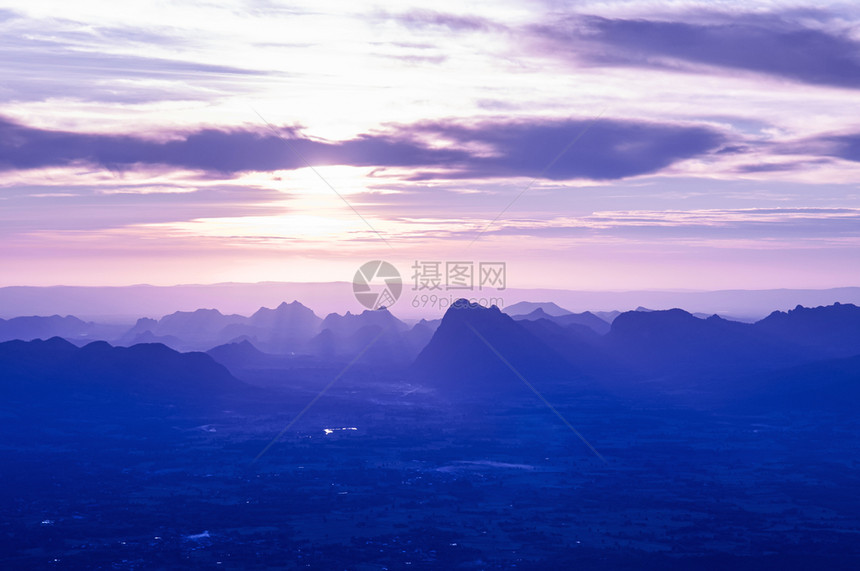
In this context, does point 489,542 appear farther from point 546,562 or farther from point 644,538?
point 644,538

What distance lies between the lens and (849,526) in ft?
617

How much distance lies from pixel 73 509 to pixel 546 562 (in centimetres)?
10847

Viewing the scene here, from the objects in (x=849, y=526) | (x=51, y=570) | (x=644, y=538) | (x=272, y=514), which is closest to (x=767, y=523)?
(x=849, y=526)

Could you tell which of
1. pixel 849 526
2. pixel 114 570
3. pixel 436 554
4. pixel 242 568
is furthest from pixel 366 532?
pixel 849 526

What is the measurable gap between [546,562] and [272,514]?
64271mm

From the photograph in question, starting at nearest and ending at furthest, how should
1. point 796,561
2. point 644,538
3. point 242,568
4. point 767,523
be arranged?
point 242,568
point 796,561
point 644,538
point 767,523

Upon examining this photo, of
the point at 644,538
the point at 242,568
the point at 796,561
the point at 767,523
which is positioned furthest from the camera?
the point at 767,523

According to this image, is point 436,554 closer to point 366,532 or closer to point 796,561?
point 366,532

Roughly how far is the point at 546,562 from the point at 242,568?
54792 mm

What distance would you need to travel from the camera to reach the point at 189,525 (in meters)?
184

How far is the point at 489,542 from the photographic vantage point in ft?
570

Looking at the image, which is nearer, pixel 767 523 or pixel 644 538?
pixel 644 538

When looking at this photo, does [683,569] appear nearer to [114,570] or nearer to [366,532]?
[366,532]

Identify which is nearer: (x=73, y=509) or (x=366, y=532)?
(x=366, y=532)
